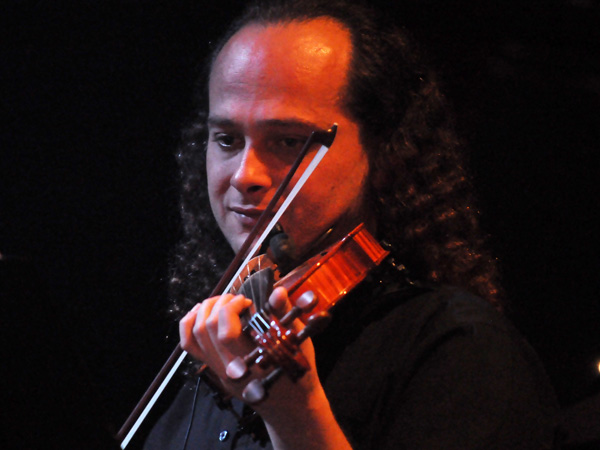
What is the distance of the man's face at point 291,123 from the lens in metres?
1.20

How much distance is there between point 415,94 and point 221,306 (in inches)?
32.0

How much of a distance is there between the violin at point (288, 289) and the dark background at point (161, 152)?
0.77 metres

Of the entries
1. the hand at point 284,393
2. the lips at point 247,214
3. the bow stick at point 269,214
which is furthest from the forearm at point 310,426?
the lips at point 247,214

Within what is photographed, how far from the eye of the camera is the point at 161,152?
2.07 meters

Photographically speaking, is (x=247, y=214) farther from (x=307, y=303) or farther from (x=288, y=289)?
(x=307, y=303)

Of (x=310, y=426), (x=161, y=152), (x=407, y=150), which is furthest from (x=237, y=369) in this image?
(x=161, y=152)

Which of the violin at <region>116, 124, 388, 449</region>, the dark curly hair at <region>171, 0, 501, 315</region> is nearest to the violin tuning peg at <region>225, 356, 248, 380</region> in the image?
the violin at <region>116, 124, 388, 449</region>

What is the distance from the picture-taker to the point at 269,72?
3.97 feet

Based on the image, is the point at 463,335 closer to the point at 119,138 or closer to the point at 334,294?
the point at 334,294

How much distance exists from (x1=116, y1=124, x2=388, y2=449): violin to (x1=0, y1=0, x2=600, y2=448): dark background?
77 cm

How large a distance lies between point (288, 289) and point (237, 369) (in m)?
0.22

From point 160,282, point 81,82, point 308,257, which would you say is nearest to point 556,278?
point 308,257

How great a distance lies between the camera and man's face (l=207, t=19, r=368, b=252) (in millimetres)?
1196

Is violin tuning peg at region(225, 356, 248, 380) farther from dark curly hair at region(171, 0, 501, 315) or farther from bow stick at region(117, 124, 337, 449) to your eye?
dark curly hair at region(171, 0, 501, 315)
